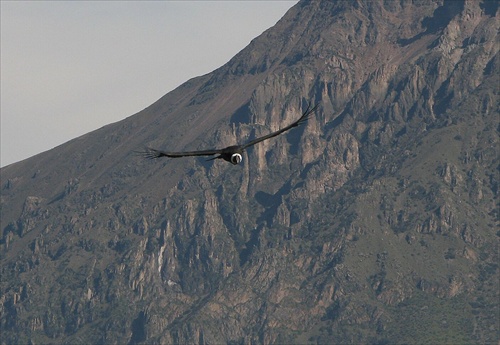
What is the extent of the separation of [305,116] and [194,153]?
7.70 m

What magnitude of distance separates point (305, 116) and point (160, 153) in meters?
10.0

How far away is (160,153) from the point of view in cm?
9956

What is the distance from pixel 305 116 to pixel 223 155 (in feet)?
20.6

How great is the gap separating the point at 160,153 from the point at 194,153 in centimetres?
278

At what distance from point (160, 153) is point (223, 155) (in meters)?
4.06

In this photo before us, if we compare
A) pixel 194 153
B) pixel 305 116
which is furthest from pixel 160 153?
pixel 305 116

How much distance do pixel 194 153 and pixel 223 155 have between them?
7.38ft

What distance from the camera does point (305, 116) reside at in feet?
335

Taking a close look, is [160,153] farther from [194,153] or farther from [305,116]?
[305,116]
